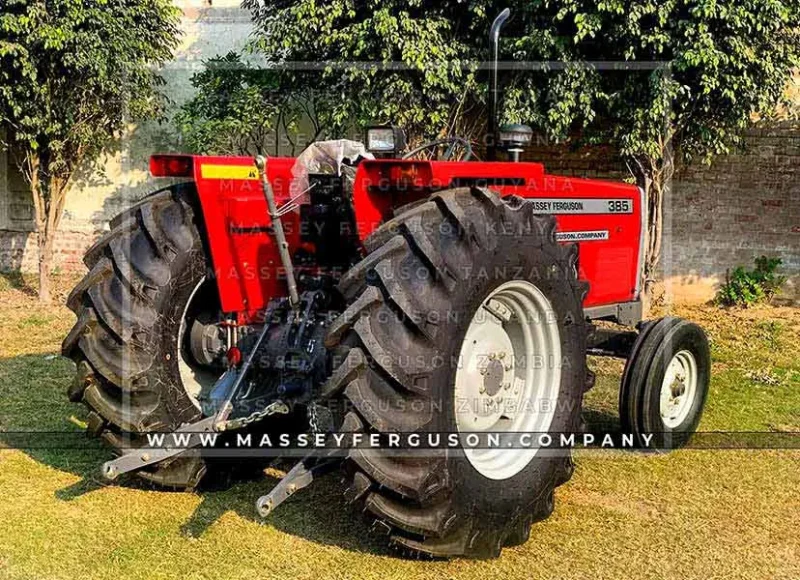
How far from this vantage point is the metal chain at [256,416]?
352 centimetres

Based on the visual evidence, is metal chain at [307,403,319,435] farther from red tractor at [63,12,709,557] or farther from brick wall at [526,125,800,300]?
brick wall at [526,125,800,300]

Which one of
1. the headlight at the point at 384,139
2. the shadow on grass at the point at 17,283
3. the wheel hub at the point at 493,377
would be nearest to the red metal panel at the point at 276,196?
the headlight at the point at 384,139

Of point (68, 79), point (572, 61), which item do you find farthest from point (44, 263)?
point (572, 61)

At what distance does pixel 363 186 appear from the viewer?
3.39 m

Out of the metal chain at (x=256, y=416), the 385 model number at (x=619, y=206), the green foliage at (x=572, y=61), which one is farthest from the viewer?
the green foliage at (x=572, y=61)

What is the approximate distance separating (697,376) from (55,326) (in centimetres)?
618

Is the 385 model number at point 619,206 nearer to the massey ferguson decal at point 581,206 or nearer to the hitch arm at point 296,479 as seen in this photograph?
the massey ferguson decal at point 581,206

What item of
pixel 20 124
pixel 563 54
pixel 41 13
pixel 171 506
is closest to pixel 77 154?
pixel 20 124

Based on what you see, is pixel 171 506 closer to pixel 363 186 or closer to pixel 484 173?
pixel 363 186

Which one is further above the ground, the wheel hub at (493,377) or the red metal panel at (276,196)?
the red metal panel at (276,196)

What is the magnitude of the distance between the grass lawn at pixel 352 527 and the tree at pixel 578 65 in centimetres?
412

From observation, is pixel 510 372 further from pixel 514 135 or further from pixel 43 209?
pixel 43 209

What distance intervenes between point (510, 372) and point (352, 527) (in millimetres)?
948

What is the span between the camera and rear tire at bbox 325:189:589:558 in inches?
117
